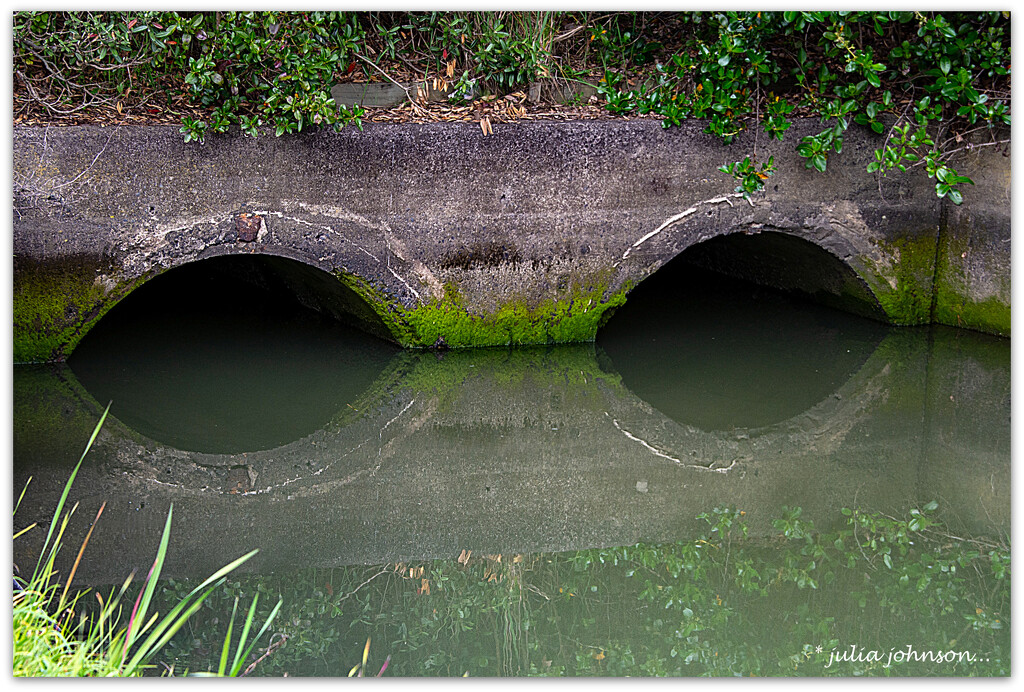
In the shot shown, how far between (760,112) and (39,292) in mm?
3726

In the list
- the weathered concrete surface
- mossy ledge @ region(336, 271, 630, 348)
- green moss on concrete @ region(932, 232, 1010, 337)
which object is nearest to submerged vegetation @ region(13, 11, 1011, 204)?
the weathered concrete surface

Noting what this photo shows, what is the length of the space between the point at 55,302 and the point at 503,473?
→ 94.2 inches

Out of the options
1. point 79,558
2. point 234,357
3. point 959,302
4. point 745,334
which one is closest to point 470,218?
point 234,357

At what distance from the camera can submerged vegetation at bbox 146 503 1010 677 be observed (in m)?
2.65

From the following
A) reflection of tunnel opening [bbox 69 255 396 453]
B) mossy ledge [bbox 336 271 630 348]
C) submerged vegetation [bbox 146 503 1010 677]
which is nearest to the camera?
submerged vegetation [bbox 146 503 1010 677]

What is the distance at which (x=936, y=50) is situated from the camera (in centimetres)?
506

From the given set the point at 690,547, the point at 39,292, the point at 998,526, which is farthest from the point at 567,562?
the point at 39,292

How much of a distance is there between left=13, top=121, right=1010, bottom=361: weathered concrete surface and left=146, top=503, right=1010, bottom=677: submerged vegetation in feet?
7.30

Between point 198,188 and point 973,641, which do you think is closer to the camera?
point 973,641

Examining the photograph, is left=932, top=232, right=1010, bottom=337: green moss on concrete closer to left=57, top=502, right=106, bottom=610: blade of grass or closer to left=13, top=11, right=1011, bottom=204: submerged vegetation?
left=13, top=11, right=1011, bottom=204: submerged vegetation

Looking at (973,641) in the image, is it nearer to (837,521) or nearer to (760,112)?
(837,521)

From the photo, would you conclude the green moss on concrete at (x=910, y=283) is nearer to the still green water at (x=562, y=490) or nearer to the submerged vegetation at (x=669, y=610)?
the still green water at (x=562, y=490)

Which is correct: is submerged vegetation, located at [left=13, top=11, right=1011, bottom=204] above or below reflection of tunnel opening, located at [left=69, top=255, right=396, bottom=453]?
above

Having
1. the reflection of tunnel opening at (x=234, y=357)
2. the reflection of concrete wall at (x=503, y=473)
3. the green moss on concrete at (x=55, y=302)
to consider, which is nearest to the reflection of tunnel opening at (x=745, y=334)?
the reflection of concrete wall at (x=503, y=473)
